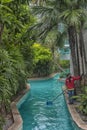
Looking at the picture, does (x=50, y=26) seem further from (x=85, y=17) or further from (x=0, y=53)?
(x=0, y=53)

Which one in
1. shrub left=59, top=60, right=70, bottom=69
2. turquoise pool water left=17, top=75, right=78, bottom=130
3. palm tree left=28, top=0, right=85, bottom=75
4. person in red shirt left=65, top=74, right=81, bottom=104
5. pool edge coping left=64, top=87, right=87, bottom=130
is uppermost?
palm tree left=28, top=0, right=85, bottom=75

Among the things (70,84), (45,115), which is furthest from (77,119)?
(70,84)

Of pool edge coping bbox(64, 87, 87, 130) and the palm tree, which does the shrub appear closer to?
the palm tree

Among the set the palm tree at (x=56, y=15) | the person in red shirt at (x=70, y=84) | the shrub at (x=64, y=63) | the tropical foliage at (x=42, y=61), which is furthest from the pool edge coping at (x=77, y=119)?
the shrub at (x=64, y=63)

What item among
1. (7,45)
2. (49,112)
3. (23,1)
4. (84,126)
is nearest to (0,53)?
(23,1)

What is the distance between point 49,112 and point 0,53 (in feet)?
23.2

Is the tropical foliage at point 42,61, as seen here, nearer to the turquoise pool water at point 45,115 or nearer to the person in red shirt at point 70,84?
the turquoise pool water at point 45,115

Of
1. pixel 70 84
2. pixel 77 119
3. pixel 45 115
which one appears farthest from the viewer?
pixel 70 84

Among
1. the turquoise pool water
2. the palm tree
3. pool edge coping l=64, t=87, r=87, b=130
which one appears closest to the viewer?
pool edge coping l=64, t=87, r=87, b=130

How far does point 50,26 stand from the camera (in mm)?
16797

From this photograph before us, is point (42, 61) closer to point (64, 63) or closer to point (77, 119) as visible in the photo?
point (64, 63)

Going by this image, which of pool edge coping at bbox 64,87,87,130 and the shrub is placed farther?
the shrub

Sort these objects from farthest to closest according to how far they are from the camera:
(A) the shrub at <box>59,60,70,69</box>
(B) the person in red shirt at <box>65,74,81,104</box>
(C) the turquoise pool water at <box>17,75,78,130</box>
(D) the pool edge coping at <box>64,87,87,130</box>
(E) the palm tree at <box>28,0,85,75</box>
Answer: (A) the shrub at <box>59,60,70,69</box>
(E) the palm tree at <box>28,0,85,75</box>
(B) the person in red shirt at <box>65,74,81,104</box>
(C) the turquoise pool water at <box>17,75,78,130</box>
(D) the pool edge coping at <box>64,87,87,130</box>

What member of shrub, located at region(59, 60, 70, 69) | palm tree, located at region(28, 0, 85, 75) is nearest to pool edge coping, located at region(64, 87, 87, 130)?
palm tree, located at region(28, 0, 85, 75)
